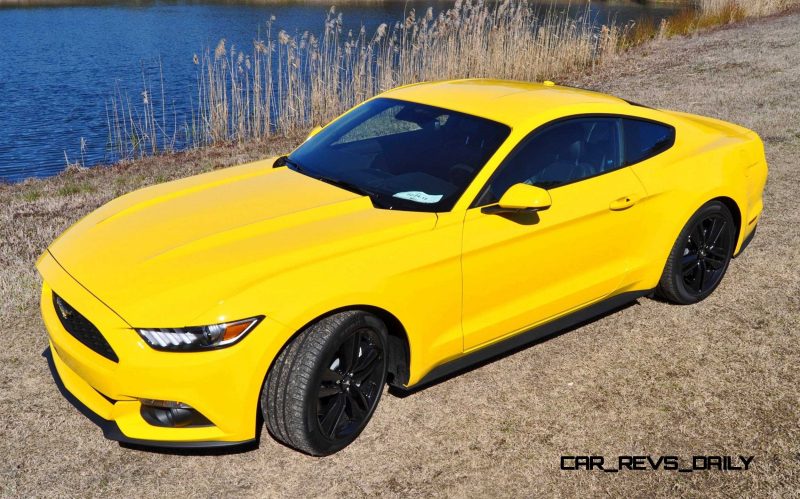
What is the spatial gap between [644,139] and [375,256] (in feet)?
7.08

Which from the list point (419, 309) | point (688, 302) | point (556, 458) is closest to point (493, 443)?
point (556, 458)

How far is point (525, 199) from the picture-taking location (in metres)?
3.61

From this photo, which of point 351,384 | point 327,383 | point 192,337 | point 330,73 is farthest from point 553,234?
point 330,73

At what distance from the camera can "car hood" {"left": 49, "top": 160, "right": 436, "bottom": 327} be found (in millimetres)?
3111

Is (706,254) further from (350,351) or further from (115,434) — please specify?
(115,434)

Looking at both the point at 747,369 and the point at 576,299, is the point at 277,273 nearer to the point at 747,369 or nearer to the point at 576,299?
the point at 576,299

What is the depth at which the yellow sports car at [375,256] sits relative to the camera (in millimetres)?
3092

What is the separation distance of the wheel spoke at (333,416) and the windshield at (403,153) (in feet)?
3.32

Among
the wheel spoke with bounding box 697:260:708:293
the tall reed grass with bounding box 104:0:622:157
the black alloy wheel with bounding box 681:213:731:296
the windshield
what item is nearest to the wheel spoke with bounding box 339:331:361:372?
the windshield

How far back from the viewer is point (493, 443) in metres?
3.65

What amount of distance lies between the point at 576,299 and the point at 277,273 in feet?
6.27

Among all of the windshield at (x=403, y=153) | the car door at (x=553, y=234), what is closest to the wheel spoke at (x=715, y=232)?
the car door at (x=553, y=234)

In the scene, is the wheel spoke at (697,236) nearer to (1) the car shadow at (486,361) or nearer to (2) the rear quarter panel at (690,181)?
(2) the rear quarter panel at (690,181)

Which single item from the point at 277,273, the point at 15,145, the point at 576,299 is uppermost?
the point at 277,273
